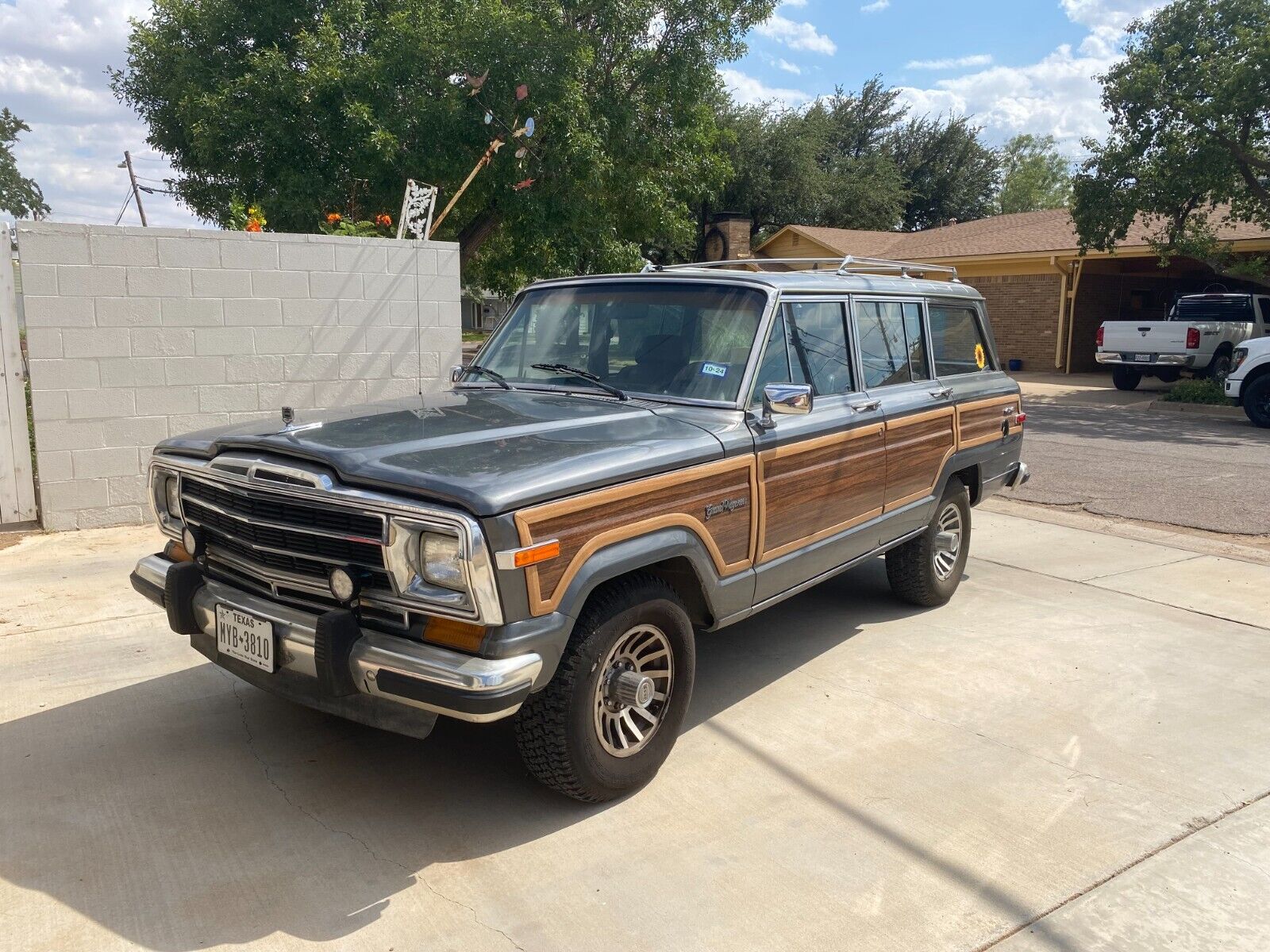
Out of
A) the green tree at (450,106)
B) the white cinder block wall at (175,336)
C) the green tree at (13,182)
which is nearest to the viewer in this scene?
the white cinder block wall at (175,336)

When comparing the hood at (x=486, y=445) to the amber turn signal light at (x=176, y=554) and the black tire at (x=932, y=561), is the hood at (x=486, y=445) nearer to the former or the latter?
the amber turn signal light at (x=176, y=554)

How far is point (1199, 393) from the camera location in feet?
57.3

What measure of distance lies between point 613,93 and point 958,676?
1349 cm

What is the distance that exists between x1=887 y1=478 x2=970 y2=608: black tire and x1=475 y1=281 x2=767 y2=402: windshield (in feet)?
6.00

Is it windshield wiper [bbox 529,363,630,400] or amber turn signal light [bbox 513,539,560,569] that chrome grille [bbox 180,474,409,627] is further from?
windshield wiper [bbox 529,363,630,400]

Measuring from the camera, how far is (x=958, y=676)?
4980 millimetres

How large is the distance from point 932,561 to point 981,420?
3.25 ft

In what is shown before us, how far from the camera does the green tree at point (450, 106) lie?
14.4m

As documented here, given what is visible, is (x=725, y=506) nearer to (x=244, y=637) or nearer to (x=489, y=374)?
(x=489, y=374)

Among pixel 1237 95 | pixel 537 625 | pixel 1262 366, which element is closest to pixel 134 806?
pixel 537 625

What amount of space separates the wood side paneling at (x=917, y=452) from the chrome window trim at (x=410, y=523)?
279 centimetres

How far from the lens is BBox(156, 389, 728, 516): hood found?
3172 mm

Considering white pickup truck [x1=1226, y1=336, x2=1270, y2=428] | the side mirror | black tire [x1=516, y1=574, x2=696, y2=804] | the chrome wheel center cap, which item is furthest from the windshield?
white pickup truck [x1=1226, y1=336, x2=1270, y2=428]

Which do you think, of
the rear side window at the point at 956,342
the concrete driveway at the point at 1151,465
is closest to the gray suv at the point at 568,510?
the rear side window at the point at 956,342
